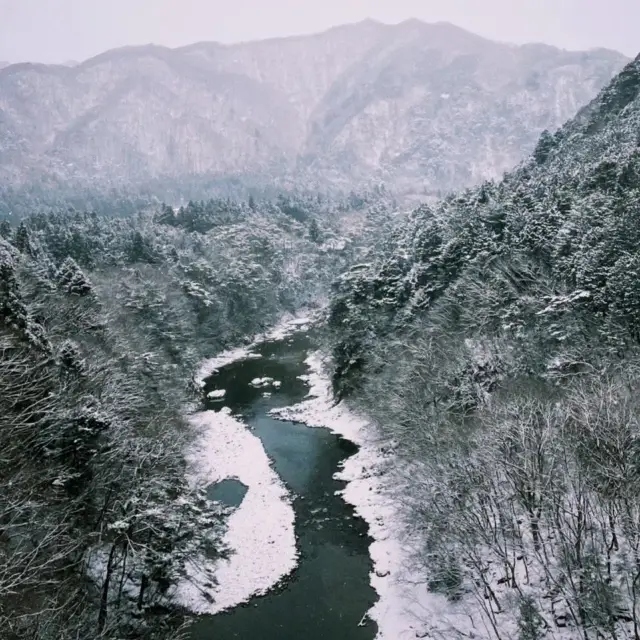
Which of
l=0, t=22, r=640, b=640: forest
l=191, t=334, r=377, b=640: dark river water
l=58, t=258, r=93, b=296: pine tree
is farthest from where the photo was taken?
l=58, t=258, r=93, b=296: pine tree

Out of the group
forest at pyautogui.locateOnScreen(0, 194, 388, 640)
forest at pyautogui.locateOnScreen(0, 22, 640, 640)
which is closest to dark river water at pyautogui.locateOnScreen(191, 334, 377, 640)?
forest at pyautogui.locateOnScreen(0, 22, 640, 640)

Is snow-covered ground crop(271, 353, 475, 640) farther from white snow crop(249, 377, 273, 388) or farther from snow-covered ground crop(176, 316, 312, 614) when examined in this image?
white snow crop(249, 377, 273, 388)

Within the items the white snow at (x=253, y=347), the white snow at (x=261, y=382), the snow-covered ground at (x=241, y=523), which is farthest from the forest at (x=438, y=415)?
the white snow at (x=261, y=382)

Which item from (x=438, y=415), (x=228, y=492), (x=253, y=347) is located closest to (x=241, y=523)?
(x=228, y=492)

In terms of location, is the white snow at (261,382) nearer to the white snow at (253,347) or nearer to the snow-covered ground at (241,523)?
the white snow at (253,347)

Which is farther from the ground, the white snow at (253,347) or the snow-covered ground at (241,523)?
the snow-covered ground at (241,523)

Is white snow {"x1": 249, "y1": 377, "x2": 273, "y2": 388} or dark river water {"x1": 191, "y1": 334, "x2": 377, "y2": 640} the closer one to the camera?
dark river water {"x1": 191, "y1": 334, "x2": 377, "y2": 640}

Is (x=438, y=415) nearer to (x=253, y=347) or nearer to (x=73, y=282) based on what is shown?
(x=73, y=282)
